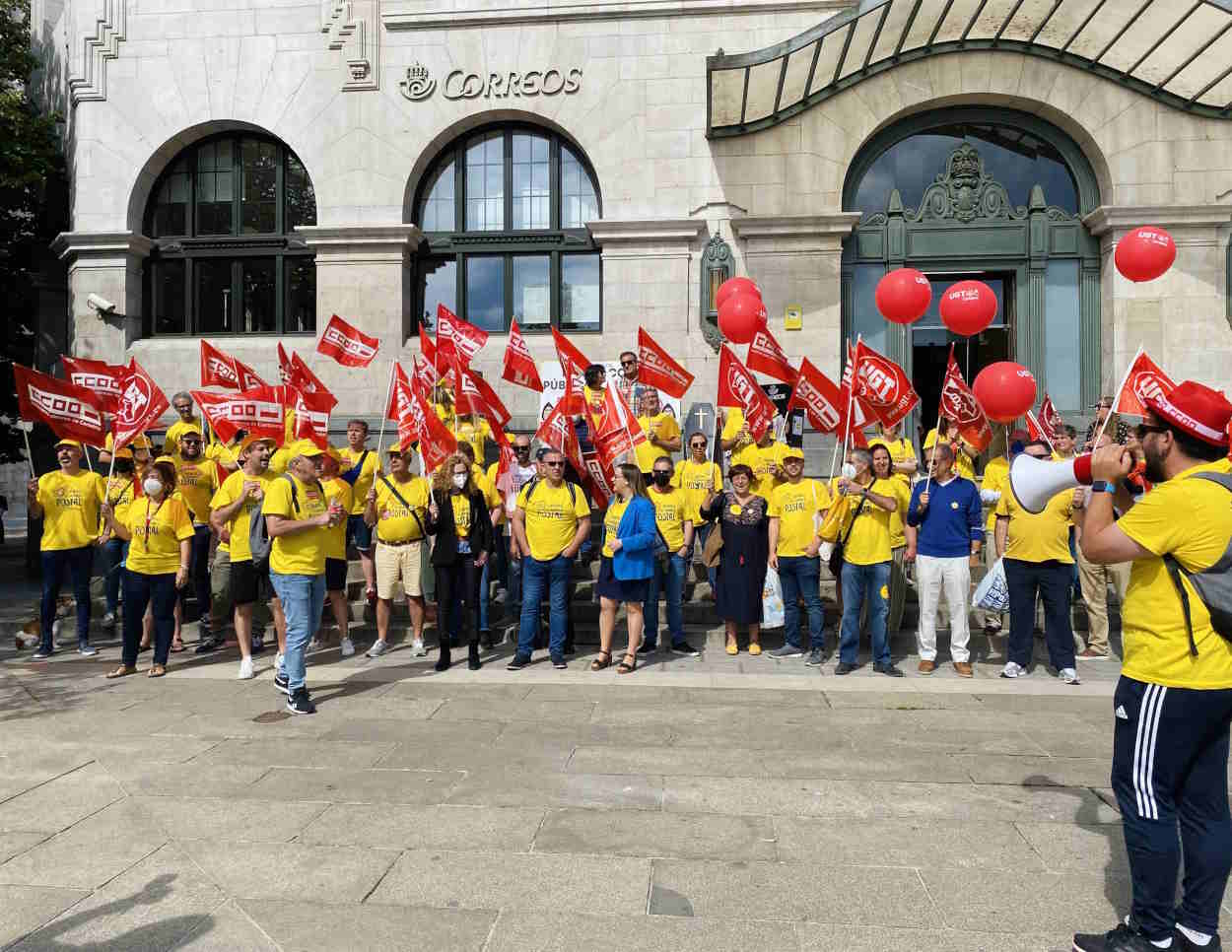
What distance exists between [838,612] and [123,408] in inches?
329

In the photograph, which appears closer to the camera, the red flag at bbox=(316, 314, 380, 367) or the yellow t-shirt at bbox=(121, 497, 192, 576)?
the yellow t-shirt at bbox=(121, 497, 192, 576)

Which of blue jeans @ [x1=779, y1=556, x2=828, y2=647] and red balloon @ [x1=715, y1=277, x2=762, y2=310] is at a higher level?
red balloon @ [x1=715, y1=277, x2=762, y2=310]

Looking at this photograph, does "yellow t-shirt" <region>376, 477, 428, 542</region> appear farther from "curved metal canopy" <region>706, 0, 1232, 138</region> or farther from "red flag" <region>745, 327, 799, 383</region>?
"curved metal canopy" <region>706, 0, 1232, 138</region>

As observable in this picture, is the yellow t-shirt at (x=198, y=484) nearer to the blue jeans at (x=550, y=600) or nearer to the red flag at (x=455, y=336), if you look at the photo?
the red flag at (x=455, y=336)

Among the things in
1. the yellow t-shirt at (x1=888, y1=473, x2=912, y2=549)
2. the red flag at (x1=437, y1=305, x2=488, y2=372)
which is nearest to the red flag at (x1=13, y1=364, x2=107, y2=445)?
the red flag at (x1=437, y1=305, x2=488, y2=372)

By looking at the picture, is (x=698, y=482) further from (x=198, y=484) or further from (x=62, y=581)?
(x=62, y=581)

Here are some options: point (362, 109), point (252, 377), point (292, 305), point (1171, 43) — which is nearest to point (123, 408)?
point (252, 377)

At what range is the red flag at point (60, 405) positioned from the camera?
967cm

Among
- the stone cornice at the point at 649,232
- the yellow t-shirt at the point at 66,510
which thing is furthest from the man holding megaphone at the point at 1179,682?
the stone cornice at the point at 649,232

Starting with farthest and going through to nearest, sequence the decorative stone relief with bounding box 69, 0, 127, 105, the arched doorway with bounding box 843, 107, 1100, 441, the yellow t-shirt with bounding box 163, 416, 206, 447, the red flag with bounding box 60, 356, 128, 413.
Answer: the decorative stone relief with bounding box 69, 0, 127, 105 < the arched doorway with bounding box 843, 107, 1100, 441 < the yellow t-shirt with bounding box 163, 416, 206, 447 < the red flag with bounding box 60, 356, 128, 413

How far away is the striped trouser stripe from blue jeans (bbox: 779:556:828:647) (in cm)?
550

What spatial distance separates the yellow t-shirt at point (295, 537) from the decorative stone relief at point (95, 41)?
1256 cm

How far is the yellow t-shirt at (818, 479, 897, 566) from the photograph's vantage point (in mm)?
8297

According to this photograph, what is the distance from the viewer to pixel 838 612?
31.8 ft
